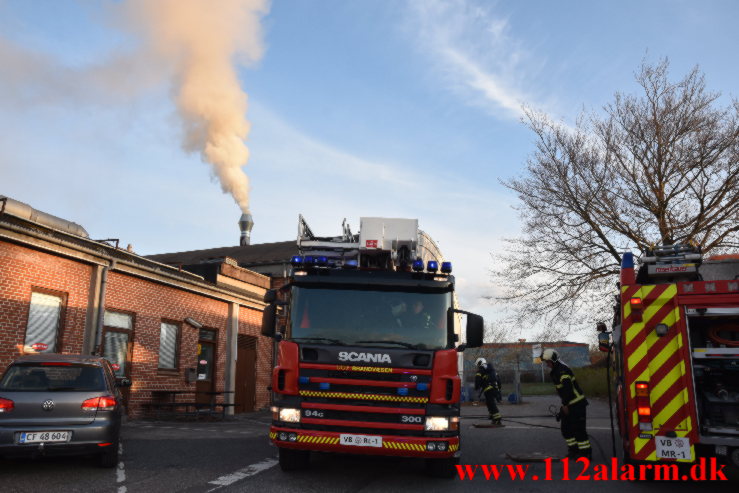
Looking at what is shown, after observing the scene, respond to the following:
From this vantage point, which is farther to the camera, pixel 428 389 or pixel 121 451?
pixel 121 451

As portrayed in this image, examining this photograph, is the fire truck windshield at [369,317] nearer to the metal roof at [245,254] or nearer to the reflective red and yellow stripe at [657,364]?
the reflective red and yellow stripe at [657,364]

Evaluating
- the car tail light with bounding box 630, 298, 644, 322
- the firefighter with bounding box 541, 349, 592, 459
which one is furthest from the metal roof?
the car tail light with bounding box 630, 298, 644, 322

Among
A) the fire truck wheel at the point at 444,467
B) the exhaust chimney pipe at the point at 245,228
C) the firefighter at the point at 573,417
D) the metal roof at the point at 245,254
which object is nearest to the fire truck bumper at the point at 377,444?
the fire truck wheel at the point at 444,467

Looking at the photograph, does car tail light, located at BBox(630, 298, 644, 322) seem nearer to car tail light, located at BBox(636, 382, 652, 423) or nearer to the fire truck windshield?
car tail light, located at BBox(636, 382, 652, 423)

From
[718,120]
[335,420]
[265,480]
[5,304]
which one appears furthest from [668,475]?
[718,120]

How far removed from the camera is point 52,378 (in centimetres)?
721

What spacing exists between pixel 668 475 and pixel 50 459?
8023 millimetres

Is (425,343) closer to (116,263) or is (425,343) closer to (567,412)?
(567,412)

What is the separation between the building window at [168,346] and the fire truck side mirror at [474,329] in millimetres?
11157

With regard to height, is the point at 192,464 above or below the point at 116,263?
below

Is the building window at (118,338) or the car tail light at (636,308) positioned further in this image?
the building window at (118,338)

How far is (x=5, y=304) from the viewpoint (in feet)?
37.5

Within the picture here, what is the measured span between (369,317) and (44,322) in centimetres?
884

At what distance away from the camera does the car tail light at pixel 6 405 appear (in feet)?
22.0
